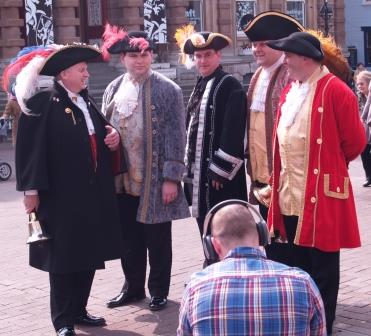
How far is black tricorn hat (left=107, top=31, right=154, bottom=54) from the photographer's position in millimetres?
6305

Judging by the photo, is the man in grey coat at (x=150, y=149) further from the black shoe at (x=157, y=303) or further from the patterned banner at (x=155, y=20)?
the patterned banner at (x=155, y=20)

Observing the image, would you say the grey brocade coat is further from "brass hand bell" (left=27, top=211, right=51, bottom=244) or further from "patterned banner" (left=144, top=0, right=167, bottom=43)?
"patterned banner" (left=144, top=0, right=167, bottom=43)

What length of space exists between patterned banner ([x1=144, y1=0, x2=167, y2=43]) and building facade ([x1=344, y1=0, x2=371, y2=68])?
542 inches

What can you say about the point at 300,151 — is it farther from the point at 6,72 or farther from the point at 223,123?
the point at 6,72

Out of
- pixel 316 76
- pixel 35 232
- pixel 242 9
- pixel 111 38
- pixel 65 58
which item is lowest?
pixel 35 232

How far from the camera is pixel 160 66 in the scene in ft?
88.4

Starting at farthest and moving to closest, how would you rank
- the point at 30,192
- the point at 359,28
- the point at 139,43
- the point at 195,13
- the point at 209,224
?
1. the point at 359,28
2. the point at 195,13
3. the point at 139,43
4. the point at 30,192
5. the point at 209,224

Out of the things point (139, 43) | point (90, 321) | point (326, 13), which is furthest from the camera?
point (326, 13)

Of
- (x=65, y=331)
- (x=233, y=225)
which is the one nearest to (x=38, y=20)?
(x=65, y=331)

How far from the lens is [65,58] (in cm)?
581

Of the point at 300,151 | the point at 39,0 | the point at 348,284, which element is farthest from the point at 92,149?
the point at 39,0

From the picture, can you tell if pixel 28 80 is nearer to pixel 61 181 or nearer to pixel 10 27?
pixel 61 181

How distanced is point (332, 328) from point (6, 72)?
2771mm

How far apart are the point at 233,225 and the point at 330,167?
7.27 feet
